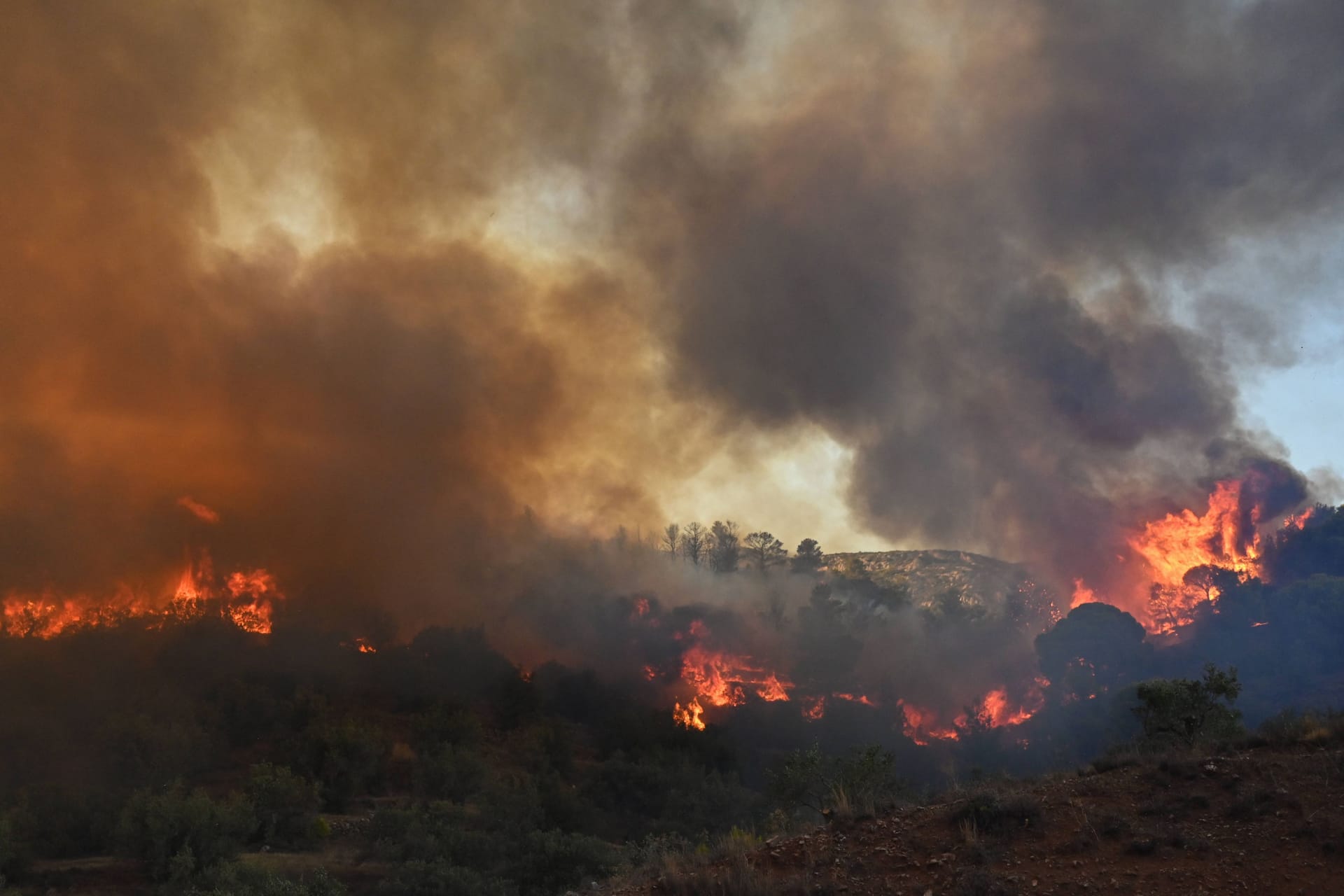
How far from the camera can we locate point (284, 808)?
44.3 metres

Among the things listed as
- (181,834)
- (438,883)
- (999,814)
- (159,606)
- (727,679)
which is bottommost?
(438,883)

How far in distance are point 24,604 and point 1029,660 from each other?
107350 mm

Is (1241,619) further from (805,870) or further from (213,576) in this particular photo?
(213,576)

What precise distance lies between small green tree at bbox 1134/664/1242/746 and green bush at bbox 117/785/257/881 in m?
41.1

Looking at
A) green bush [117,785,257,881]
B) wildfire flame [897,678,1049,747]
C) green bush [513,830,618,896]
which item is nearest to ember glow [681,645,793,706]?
wildfire flame [897,678,1049,747]

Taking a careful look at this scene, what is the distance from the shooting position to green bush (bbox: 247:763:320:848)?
138ft

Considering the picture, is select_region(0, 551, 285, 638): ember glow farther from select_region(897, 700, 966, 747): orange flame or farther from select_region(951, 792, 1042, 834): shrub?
select_region(951, 792, 1042, 834): shrub

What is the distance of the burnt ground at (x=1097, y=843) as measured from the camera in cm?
1296

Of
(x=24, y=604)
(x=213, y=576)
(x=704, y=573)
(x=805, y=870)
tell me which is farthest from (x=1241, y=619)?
(x=24, y=604)

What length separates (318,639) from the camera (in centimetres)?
8312

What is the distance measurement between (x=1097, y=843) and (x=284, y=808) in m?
44.4

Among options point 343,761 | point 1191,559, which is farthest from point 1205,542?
point 343,761

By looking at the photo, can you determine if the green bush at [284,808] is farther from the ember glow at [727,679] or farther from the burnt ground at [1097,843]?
the ember glow at [727,679]

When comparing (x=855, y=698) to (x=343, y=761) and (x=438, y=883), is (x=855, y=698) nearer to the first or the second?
(x=343, y=761)
